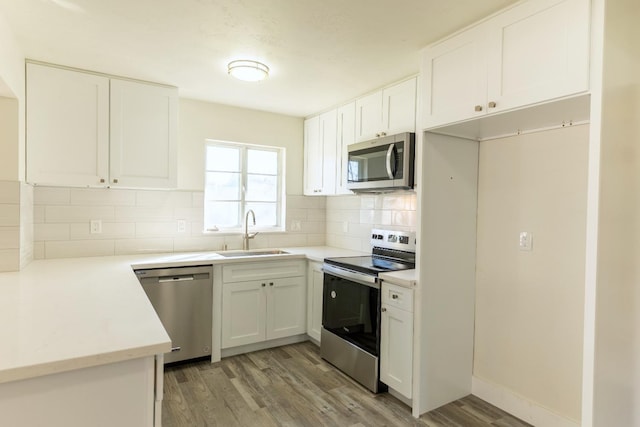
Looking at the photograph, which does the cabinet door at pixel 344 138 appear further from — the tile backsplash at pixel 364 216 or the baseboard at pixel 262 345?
the baseboard at pixel 262 345

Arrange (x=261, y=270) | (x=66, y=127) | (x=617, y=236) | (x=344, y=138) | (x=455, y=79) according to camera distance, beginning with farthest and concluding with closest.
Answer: (x=344, y=138)
(x=261, y=270)
(x=66, y=127)
(x=455, y=79)
(x=617, y=236)

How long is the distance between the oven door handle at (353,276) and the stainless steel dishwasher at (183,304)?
3.22 ft

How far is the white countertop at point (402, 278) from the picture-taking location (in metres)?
2.26

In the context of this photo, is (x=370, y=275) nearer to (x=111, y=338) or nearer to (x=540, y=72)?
(x=540, y=72)

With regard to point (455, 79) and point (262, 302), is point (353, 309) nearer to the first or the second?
point (262, 302)

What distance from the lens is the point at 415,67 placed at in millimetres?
2496

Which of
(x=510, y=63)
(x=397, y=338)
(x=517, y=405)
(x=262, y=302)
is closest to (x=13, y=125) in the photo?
(x=262, y=302)

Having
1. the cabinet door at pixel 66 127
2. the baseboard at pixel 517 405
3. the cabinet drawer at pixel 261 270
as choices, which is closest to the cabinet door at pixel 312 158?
the cabinet drawer at pixel 261 270

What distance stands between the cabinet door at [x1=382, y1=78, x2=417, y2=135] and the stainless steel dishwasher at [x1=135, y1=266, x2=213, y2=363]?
1.86 metres

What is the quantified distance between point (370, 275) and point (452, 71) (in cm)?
139

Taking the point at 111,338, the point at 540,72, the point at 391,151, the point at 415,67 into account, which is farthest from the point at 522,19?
the point at 111,338

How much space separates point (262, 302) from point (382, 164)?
5.29 feet

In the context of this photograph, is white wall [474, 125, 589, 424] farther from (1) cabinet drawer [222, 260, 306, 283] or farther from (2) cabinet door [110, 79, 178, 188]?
(2) cabinet door [110, 79, 178, 188]

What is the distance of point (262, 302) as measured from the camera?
3213 mm
